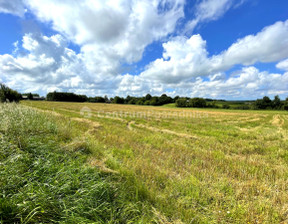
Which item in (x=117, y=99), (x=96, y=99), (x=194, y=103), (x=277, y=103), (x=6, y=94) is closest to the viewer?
(x=6, y=94)

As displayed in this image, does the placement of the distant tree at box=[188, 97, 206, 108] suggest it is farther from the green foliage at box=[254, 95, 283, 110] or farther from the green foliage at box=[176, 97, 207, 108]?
the green foliage at box=[254, 95, 283, 110]

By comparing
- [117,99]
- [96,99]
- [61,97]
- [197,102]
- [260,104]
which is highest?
[61,97]

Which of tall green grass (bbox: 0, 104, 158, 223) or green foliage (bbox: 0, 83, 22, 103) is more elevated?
green foliage (bbox: 0, 83, 22, 103)

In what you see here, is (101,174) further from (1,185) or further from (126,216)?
(1,185)

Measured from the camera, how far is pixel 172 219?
217cm

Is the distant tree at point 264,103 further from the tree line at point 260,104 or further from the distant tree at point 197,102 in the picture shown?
the distant tree at point 197,102

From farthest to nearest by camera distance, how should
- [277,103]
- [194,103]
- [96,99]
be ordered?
1. [96,99]
2. [194,103]
3. [277,103]

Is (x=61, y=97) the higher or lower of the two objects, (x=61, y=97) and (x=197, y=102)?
the higher

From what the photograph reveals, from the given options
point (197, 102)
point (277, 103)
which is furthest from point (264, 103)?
point (197, 102)

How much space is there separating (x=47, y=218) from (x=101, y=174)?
139cm

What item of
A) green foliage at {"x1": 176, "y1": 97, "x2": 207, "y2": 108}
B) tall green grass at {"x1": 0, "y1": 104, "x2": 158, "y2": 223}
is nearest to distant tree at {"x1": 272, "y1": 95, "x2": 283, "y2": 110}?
green foliage at {"x1": 176, "y1": 97, "x2": 207, "y2": 108}

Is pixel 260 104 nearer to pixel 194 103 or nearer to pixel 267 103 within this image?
pixel 267 103

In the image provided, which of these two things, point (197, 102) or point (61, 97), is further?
point (61, 97)

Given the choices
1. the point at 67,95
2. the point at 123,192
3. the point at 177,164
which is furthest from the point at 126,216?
the point at 67,95
